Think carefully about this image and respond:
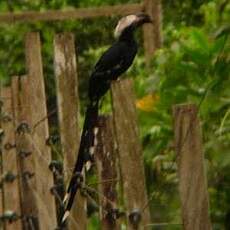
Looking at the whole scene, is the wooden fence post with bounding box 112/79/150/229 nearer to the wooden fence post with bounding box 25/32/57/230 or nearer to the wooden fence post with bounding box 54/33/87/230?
the wooden fence post with bounding box 54/33/87/230

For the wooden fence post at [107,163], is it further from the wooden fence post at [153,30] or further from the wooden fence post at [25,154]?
the wooden fence post at [153,30]

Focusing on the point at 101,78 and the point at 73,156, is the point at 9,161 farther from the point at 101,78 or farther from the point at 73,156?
the point at 73,156

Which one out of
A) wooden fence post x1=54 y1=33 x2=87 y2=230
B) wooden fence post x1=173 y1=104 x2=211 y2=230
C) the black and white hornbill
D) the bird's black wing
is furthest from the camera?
the bird's black wing

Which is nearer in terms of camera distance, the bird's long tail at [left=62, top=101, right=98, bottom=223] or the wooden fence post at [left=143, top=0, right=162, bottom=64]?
the bird's long tail at [left=62, top=101, right=98, bottom=223]

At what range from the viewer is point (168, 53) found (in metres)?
5.53

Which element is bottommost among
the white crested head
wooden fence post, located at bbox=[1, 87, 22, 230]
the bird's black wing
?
wooden fence post, located at bbox=[1, 87, 22, 230]

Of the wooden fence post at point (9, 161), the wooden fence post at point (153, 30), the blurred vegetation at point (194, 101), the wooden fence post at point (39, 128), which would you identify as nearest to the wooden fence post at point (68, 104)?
the blurred vegetation at point (194, 101)

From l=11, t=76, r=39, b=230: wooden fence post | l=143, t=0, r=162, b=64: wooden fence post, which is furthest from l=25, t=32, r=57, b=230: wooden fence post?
l=143, t=0, r=162, b=64: wooden fence post

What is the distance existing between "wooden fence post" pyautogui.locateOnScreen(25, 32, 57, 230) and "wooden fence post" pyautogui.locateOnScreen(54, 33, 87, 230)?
0.61 m

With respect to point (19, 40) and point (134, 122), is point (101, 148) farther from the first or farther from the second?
point (19, 40)

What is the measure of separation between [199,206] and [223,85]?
197cm

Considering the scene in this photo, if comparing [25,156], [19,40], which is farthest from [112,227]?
[19,40]

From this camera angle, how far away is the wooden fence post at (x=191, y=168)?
2.47m

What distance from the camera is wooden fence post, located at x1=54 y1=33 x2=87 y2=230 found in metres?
3.37
